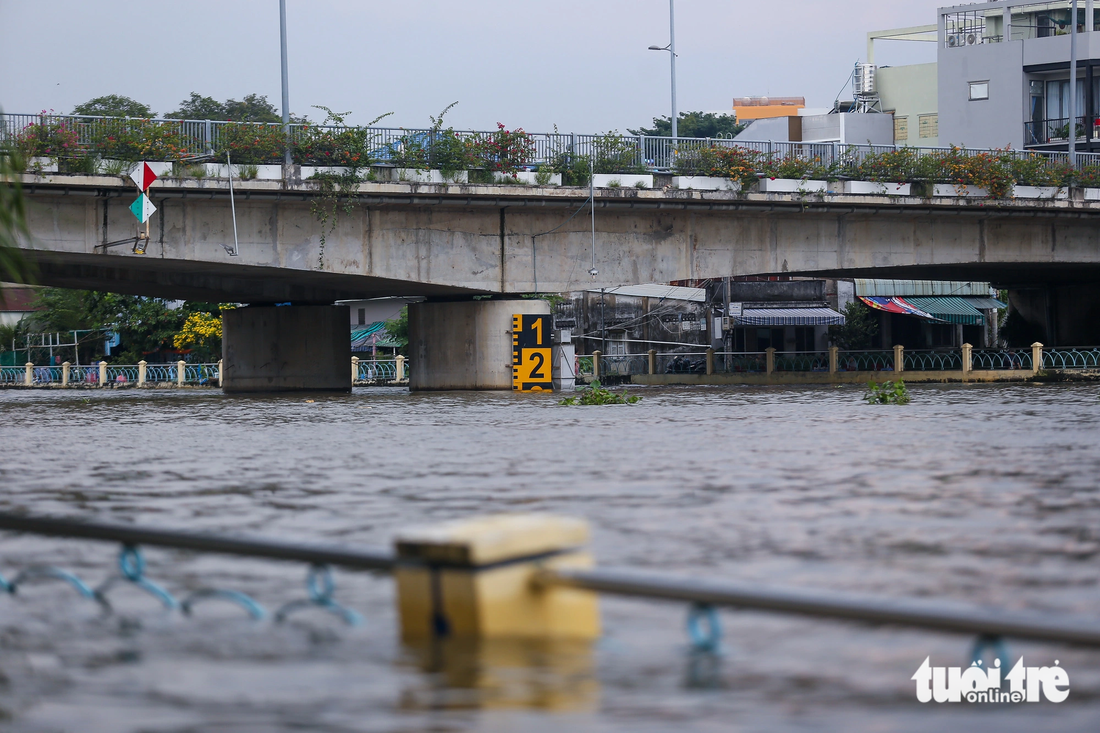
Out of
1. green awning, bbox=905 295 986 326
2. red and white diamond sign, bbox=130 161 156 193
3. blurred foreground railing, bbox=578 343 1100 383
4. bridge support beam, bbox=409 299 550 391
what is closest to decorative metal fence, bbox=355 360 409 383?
blurred foreground railing, bbox=578 343 1100 383

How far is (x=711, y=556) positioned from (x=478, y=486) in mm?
3866

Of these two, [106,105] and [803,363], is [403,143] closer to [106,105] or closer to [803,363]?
[803,363]

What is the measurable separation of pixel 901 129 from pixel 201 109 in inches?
1559

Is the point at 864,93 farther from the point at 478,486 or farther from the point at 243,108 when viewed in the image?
the point at 478,486

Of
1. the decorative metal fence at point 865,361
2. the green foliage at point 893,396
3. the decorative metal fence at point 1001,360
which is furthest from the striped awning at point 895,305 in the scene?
the green foliage at point 893,396

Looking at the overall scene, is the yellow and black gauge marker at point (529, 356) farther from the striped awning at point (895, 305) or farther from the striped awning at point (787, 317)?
the striped awning at point (895, 305)

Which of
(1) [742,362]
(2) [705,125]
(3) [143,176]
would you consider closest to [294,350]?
(3) [143,176]

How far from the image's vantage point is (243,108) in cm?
7988

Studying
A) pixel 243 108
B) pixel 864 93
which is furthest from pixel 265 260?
pixel 243 108

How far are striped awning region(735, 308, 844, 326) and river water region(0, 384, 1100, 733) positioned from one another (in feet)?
103

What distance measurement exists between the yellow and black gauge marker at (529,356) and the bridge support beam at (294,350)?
6092mm

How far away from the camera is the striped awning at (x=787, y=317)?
1882 inches

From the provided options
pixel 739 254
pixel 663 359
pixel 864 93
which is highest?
pixel 864 93

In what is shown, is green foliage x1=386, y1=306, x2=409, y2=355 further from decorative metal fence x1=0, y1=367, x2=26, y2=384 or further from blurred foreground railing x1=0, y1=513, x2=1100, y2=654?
blurred foreground railing x1=0, y1=513, x2=1100, y2=654
